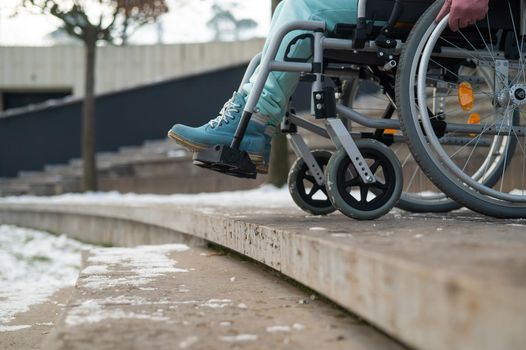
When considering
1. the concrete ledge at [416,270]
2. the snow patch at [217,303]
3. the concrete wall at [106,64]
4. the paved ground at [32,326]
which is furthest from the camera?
the concrete wall at [106,64]

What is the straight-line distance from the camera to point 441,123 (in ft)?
7.03

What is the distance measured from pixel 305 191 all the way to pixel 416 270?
162cm

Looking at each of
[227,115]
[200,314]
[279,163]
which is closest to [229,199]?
[279,163]

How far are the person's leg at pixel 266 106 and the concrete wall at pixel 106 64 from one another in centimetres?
1274

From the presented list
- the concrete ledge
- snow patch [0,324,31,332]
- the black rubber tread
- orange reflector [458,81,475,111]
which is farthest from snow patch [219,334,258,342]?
orange reflector [458,81,475,111]

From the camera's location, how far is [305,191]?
2613 mm

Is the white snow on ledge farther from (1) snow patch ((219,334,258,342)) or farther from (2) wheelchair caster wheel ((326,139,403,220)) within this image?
(1) snow patch ((219,334,258,342))

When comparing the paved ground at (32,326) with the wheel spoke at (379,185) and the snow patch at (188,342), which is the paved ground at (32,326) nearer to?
the snow patch at (188,342)

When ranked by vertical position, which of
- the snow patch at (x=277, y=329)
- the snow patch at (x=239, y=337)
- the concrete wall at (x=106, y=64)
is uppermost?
the concrete wall at (x=106, y=64)

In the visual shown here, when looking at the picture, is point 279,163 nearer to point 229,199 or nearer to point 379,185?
point 229,199

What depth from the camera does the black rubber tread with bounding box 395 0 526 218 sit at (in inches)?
76.2

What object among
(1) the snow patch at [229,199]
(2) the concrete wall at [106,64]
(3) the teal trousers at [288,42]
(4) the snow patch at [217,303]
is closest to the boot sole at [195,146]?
(3) the teal trousers at [288,42]

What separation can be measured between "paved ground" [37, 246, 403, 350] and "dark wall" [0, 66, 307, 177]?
7.15m

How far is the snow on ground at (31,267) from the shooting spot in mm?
2646
